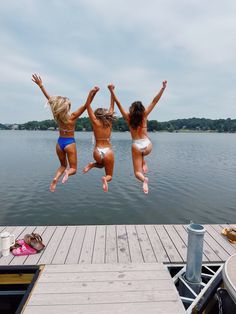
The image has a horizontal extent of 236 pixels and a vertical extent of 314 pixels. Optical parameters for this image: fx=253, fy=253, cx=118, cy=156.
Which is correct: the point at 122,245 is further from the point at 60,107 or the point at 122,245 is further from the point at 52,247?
the point at 60,107

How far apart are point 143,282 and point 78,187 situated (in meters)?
17.4

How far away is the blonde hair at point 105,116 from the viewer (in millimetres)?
5750

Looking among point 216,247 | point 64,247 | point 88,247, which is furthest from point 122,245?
point 216,247

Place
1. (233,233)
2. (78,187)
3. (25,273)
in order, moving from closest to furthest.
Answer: (25,273)
(233,233)
(78,187)

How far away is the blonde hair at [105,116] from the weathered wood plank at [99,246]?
3.72 metres

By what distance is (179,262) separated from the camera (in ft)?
22.7

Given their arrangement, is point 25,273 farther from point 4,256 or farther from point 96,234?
point 96,234

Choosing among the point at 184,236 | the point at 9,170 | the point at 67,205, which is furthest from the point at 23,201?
the point at 184,236

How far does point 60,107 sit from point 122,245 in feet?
15.3

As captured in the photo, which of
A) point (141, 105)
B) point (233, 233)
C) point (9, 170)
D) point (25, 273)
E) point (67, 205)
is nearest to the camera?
point (141, 105)

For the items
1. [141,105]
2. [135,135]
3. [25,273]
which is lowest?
[25,273]

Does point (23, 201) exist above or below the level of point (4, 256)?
below

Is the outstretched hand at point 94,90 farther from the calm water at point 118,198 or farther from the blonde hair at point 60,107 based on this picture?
the calm water at point 118,198

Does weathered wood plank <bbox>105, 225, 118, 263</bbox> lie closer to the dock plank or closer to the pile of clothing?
the dock plank
